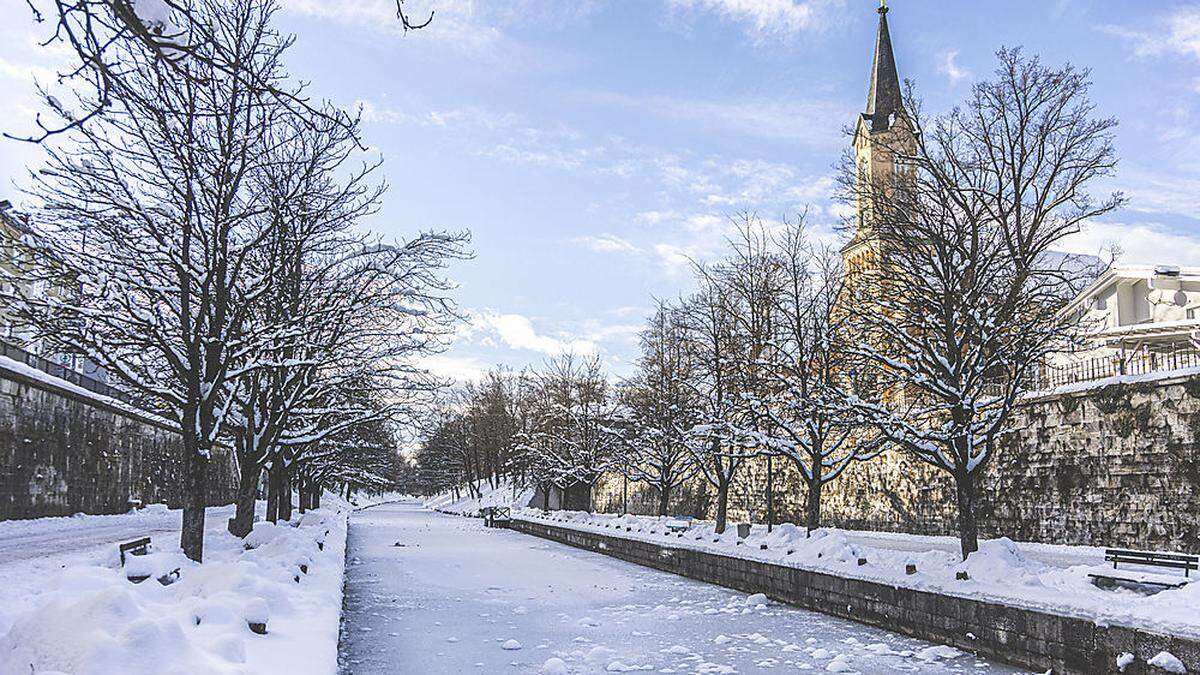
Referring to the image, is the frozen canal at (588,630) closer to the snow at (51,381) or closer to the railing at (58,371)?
the snow at (51,381)

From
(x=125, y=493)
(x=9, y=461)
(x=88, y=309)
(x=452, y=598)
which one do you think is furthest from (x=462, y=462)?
(x=88, y=309)

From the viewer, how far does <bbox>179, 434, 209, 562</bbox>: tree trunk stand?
1103 cm

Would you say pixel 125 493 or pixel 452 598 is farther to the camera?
pixel 125 493

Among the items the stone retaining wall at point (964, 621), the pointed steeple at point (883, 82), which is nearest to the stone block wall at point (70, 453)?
the stone retaining wall at point (964, 621)

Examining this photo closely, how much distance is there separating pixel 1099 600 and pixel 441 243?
10.0m

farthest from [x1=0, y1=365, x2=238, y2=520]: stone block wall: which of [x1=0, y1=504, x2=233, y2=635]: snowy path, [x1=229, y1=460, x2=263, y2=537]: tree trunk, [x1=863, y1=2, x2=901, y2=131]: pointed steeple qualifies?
[x1=863, y1=2, x2=901, y2=131]: pointed steeple

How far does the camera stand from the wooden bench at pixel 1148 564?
10.6 m

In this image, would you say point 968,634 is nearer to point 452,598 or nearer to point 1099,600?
point 1099,600

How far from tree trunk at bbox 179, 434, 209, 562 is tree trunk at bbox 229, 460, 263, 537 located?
10.7ft

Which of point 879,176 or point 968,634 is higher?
point 879,176

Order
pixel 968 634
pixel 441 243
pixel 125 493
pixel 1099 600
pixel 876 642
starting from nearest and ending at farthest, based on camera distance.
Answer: pixel 1099 600
pixel 968 634
pixel 876 642
pixel 441 243
pixel 125 493

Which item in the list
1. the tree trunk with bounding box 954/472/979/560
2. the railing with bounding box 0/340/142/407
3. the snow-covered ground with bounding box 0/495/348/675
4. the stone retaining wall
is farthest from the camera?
the railing with bounding box 0/340/142/407

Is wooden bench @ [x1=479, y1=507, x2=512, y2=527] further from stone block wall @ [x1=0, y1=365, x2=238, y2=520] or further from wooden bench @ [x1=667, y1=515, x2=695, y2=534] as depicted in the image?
wooden bench @ [x1=667, y1=515, x2=695, y2=534]

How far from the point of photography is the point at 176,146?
36.4 ft
